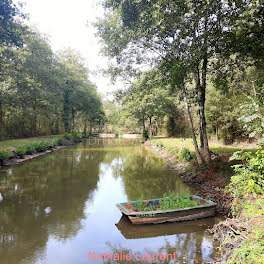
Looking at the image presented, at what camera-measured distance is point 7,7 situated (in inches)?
584

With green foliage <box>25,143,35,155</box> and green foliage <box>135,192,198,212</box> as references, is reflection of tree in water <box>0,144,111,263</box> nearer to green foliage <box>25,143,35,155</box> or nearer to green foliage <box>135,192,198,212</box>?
green foliage <box>135,192,198,212</box>

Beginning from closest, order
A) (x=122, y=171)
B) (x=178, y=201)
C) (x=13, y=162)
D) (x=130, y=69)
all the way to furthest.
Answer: (x=178, y=201)
(x=130, y=69)
(x=122, y=171)
(x=13, y=162)

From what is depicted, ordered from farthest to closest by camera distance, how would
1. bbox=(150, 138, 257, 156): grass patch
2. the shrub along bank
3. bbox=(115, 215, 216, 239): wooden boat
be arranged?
the shrub along bank
bbox=(150, 138, 257, 156): grass patch
bbox=(115, 215, 216, 239): wooden boat

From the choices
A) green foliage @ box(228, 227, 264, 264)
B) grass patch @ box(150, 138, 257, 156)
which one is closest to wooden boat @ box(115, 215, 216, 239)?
green foliage @ box(228, 227, 264, 264)

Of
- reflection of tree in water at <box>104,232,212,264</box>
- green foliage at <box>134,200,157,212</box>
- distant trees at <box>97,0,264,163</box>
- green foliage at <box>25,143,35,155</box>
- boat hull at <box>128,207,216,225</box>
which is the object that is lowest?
reflection of tree in water at <box>104,232,212,264</box>

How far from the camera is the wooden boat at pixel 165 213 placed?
660 cm

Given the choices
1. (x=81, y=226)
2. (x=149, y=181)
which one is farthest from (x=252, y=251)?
(x=149, y=181)

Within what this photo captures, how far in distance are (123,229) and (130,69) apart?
30.3ft

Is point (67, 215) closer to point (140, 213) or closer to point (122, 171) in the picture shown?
point (140, 213)

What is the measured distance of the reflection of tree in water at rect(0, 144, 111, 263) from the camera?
226 inches

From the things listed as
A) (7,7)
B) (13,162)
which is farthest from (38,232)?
(7,7)

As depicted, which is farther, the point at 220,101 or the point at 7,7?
the point at 220,101

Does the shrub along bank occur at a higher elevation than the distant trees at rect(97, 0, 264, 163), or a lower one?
lower

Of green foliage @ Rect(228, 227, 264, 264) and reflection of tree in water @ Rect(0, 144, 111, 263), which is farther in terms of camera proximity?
reflection of tree in water @ Rect(0, 144, 111, 263)
